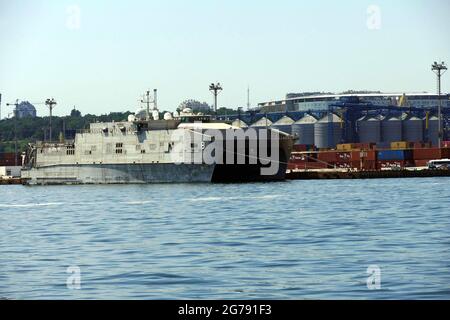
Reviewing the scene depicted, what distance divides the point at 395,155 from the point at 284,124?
69.2 meters

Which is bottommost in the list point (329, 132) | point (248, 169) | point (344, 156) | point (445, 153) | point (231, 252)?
point (231, 252)

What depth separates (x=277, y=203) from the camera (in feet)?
162

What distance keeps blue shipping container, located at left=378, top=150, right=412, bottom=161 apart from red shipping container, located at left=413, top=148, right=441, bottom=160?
778 mm

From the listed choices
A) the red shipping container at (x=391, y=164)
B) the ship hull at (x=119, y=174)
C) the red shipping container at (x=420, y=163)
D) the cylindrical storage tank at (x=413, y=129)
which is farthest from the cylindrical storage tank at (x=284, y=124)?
the ship hull at (x=119, y=174)

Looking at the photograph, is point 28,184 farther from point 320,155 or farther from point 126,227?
point 126,227

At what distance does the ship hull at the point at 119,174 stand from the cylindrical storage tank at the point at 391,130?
90.8 meters

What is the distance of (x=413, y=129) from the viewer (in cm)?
17800

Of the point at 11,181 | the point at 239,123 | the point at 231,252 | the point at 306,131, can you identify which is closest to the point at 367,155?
the point at 11,181

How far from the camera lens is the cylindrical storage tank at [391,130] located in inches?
6909

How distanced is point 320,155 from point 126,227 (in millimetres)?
89116

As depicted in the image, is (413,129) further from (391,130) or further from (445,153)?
(445,153)
